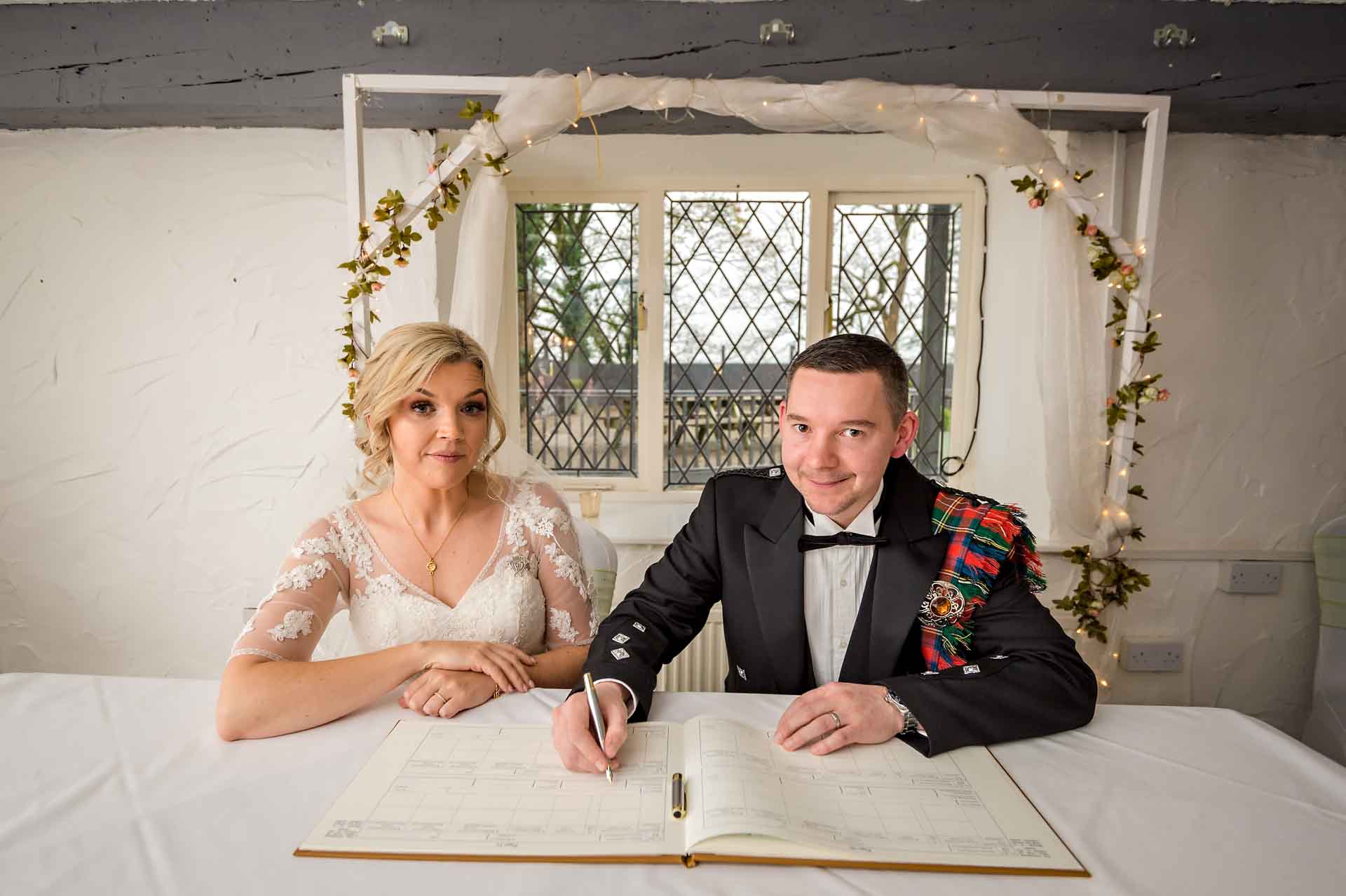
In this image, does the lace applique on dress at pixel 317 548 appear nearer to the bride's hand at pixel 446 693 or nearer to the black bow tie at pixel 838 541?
Result: the bride's hand at pixel 446 693

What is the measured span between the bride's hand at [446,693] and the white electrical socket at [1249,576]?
9.02 feet

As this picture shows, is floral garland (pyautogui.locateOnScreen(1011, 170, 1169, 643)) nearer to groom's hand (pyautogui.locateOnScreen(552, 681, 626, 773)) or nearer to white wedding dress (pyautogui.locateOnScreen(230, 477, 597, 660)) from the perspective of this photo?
white wedding dress (pyautogui.locateOnScreen(230, 477, 597, 660))

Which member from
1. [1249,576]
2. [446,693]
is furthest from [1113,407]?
[446,693]

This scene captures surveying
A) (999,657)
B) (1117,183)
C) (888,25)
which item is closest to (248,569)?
(999,657)

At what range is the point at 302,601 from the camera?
4.71 feet

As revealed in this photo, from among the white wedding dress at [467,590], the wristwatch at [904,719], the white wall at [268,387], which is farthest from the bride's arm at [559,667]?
the white wall at [268,387]

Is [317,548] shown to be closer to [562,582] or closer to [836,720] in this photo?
[562,582]

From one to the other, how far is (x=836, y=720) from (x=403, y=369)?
1.06m

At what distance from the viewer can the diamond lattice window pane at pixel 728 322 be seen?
319cm

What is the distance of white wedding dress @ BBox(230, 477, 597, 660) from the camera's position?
1.52 m

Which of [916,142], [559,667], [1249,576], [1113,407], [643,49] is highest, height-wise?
[643,49]

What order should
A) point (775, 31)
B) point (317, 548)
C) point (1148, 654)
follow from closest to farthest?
1. point (317, 548)
2. point (775, 31)
3. point (1148, 654)

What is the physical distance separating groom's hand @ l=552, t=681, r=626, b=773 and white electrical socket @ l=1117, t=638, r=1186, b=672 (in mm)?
2387

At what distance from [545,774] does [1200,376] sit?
9.02 ft
